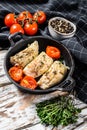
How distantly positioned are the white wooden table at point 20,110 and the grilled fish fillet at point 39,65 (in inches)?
4.5

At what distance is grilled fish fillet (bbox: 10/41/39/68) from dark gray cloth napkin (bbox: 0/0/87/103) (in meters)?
0.17

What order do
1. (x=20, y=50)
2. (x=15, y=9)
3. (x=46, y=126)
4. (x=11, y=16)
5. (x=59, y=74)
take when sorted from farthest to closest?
(x=15, y=9), (x=11, y=16), (x=20, y=50), (x=59, y=74), (x=46, y=126)

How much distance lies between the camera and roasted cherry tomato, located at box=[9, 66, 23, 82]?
1.64 meters

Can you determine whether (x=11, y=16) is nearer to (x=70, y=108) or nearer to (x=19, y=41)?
(x=19, y=41)

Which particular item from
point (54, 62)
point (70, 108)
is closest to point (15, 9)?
point (54, 62)

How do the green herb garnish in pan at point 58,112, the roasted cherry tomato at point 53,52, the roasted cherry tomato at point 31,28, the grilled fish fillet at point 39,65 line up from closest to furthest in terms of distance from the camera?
1. the green herb garnish in pan at point 58,112
2. the grilled fish fillet at point 39,65
3. the roasted cherry tomato at point 53,52
4. the roasted cherry tomato at point 31,28

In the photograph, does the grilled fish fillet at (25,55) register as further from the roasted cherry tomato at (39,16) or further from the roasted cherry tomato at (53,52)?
the roasted cherry tomato at (39,16)

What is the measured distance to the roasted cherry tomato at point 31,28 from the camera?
6.28ft

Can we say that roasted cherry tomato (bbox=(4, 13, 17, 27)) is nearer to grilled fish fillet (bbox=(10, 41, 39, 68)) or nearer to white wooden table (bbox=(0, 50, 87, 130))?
grilled fish fillet (bbox=(10, 41, 39, 68))

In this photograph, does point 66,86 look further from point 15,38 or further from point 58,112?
point 15,38

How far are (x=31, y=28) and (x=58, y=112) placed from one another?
575mm

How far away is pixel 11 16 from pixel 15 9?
→ 0.15 metres

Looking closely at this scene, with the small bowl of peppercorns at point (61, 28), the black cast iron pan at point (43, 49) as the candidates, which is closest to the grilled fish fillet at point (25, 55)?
the black cast iron pan at point (43, 49)

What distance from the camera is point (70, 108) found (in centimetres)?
159
